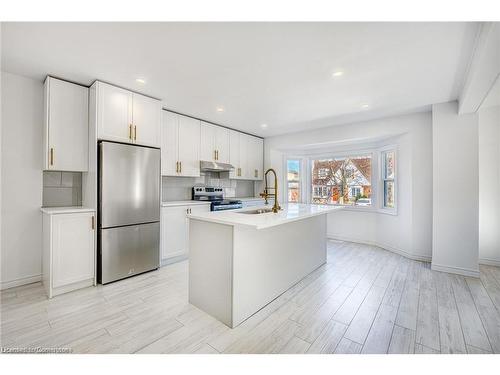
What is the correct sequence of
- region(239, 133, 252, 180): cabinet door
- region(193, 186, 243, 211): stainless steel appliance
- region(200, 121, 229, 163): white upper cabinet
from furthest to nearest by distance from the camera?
1. region(239, 133, 252, 180): cabinet door
2. region(200, 121, 229, 163): white upper cabinet
3. region(193, 186, 243, 211): stainless steel appliance

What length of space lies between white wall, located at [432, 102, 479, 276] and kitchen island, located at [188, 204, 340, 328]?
232 centimetres

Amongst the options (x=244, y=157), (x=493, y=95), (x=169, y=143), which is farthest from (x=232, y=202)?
(x=493, y=95)

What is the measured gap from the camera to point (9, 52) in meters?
2.12

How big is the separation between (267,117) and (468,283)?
3683 millimetres

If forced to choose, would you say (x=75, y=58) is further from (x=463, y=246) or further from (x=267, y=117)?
(x=463, y=246)

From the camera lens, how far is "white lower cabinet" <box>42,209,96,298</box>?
7.79 feet

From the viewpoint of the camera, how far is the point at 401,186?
397cm

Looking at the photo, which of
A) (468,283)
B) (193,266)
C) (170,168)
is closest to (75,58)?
(170,168)

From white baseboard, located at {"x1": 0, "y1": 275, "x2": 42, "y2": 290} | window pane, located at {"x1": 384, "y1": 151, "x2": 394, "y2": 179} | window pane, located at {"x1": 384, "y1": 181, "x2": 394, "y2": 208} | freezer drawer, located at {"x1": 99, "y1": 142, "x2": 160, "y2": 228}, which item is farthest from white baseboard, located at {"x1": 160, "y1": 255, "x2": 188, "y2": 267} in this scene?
window pane, located at {"x1": 384, "y1": 151, "x2": 394, "y2": 179}

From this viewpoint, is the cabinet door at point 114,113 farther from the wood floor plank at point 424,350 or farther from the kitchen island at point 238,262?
the wood floor plank at point 424,350

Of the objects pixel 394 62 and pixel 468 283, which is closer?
pixel 394 62

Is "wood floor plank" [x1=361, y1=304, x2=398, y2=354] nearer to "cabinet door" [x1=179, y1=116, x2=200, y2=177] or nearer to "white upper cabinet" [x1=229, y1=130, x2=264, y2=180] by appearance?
"cabinet door" [x1=179, y1=116, x2=200, y2=177]

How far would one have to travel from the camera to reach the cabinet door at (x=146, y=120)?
9.73ft

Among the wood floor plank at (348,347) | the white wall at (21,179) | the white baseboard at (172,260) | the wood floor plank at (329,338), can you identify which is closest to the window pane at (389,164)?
the wood floor plank at (329,338)
